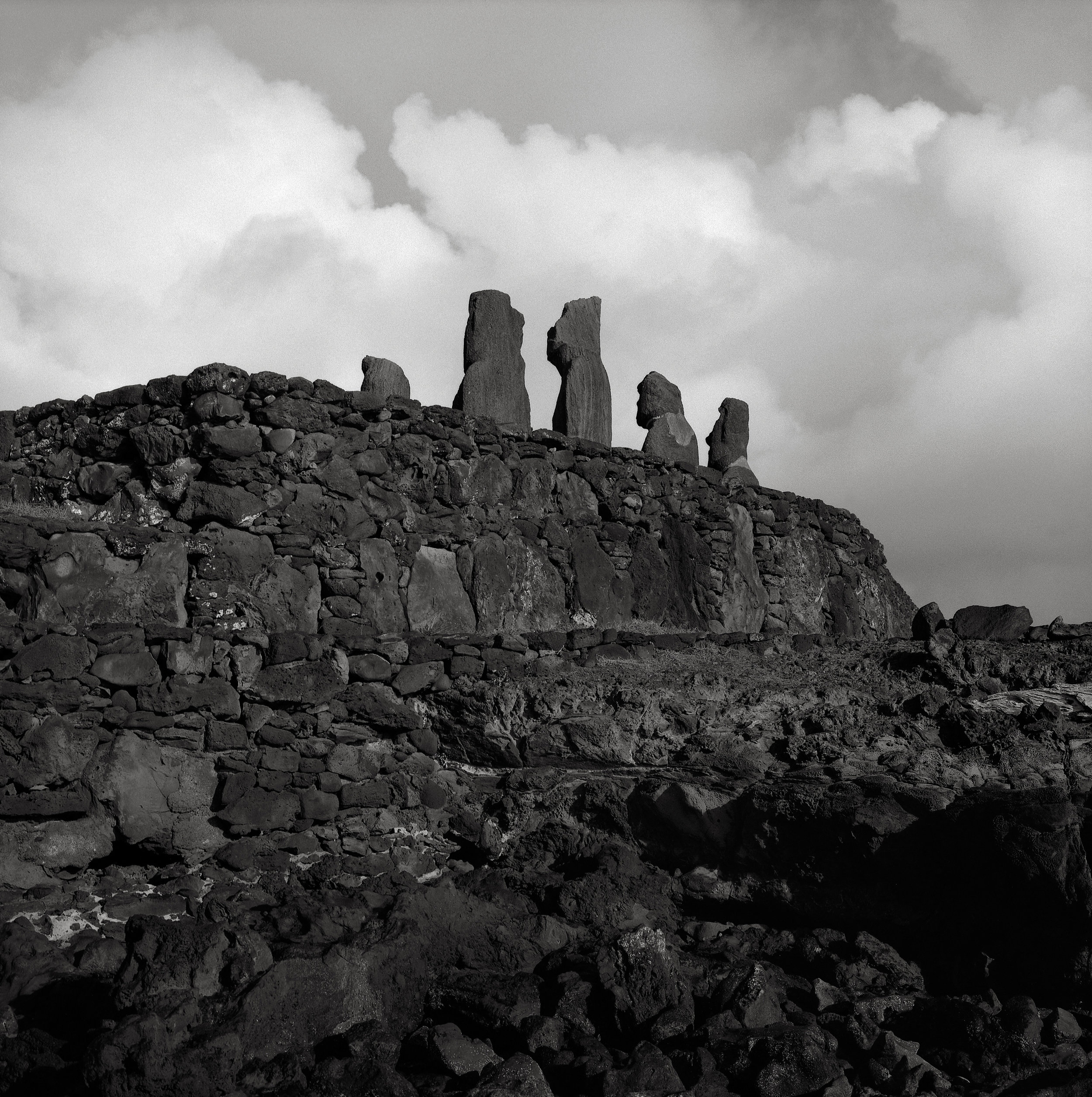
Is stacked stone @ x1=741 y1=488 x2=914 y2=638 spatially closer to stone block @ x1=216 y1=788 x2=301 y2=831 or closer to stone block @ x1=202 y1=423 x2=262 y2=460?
stone block @ x1=202 y1=423 x2=262 y2=460

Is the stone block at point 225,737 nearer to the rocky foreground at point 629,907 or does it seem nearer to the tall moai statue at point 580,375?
the rocky foreground at point 629,907

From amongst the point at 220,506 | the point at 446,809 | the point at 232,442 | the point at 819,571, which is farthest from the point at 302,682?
the point at 819,571

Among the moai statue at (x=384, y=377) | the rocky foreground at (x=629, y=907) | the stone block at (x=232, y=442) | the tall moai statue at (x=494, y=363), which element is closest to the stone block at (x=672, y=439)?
the tall moai statue at (x=494, y=363)

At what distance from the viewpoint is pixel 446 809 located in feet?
24.0

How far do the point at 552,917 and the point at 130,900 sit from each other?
2.44 m

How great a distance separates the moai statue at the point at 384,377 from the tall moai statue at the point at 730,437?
17.4ft

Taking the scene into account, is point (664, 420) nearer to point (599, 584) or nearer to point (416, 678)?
point (599, 584)

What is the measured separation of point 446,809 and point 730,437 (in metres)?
11.3

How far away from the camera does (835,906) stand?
221 inches

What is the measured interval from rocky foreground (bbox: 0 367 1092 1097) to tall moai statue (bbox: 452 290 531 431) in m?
3.20

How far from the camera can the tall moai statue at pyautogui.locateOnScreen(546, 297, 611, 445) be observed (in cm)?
1576

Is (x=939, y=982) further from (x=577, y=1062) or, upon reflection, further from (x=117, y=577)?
(x=117, y=577)

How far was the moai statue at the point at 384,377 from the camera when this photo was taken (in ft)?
47.8

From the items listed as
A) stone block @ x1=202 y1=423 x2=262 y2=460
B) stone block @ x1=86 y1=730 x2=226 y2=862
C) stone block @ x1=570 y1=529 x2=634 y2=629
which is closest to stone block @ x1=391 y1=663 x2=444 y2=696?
stone block @ x1=86 y1=730 x2=226 y2=862
